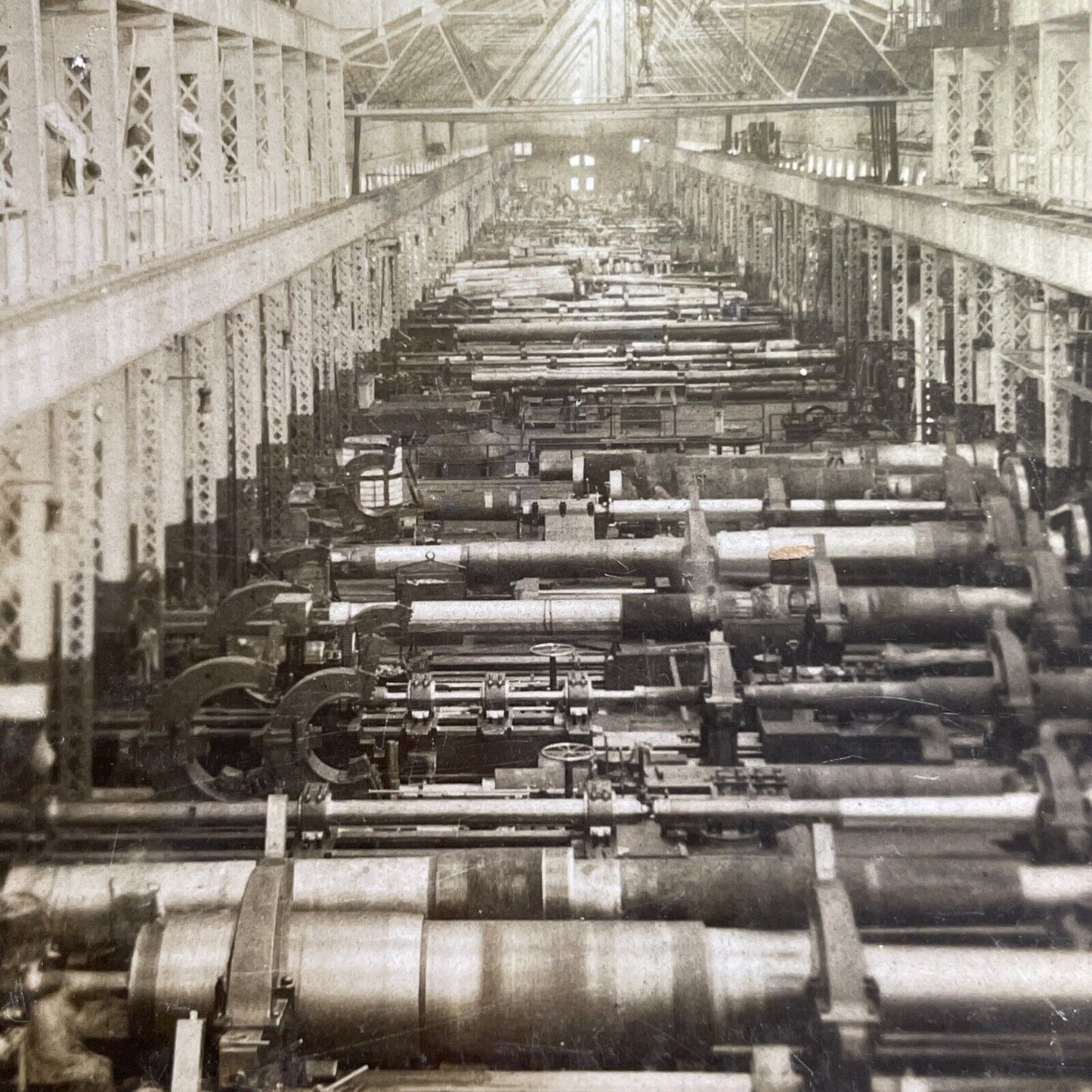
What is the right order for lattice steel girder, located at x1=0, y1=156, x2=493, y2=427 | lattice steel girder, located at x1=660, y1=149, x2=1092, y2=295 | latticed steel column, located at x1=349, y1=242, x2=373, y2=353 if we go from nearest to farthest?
lattice steel girder, located at x1=0, y1=156, x2=493, y2=427 < lattice steel girder, located at x1=660, y1=149, x2=1092, y2=295 < latticed steel column, located at x1=349, y1=242, x2=373, y2=353

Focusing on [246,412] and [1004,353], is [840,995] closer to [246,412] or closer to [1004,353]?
[1004,353]

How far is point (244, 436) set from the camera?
15375mm

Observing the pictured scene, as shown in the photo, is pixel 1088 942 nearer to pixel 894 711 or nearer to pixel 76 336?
pixel 894 711

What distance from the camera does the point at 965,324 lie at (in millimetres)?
17703

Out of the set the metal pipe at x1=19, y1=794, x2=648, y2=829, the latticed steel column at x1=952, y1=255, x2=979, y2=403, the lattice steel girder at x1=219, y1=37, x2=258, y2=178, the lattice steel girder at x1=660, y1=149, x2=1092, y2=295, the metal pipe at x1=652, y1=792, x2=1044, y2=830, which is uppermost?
the lattice steel girder at x1=219, y1=37, x2=258, y2=178

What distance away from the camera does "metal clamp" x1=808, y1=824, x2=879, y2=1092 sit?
14.7 feet

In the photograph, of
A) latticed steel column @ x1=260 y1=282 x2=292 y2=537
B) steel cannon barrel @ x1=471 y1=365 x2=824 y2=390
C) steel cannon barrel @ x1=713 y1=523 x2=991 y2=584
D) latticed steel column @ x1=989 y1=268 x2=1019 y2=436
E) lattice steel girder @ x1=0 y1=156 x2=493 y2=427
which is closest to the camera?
lattice steel girder @ x1=0 y1=156 x2=493 y2=427

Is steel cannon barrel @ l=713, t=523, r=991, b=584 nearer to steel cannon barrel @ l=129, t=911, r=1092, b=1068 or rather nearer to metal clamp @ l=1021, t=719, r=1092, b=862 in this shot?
metal clamp @ l=1021, t=719, r=1092, b=862

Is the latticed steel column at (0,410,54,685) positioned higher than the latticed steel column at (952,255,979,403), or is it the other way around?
the latticed steel column at (952,255,979,403)

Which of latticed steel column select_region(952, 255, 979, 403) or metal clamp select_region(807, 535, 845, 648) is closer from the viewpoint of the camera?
metal clamp select_region(807, 535, 845, 648)

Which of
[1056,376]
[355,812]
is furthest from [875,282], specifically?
[355,812]

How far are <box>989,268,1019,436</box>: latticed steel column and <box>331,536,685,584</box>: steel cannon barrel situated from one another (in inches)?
241

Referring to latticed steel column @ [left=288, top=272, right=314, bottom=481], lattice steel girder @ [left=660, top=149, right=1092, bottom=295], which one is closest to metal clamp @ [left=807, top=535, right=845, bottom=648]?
lattice steel girder @ [left=660, top=149, right=1092, bottom=295]

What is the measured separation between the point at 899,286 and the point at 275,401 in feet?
27.8
